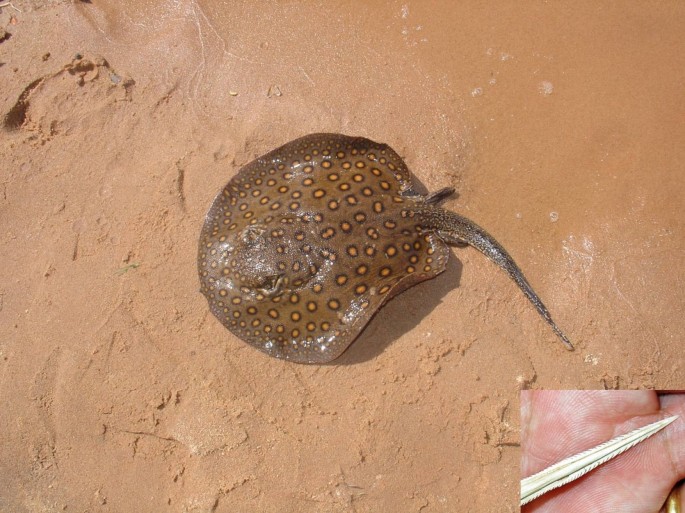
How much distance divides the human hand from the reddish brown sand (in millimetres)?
637

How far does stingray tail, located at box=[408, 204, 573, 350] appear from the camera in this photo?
17.0 feet

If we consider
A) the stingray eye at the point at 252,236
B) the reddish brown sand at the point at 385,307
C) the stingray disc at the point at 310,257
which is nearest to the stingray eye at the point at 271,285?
the stingray disc at the point at 310,257

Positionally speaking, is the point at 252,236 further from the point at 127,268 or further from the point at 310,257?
the point at 127,268

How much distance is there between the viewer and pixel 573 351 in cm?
543

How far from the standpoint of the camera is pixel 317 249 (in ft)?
15.7

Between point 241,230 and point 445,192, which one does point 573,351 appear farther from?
point 241,230

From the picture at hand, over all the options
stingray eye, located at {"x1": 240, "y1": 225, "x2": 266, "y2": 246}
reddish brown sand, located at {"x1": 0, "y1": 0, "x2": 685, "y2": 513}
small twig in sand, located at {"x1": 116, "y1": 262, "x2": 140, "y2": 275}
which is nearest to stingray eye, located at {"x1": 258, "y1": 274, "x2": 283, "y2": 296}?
stingray eye, located at {"x1": 240, "y1": 225, "x2": 266, "y2": 246}

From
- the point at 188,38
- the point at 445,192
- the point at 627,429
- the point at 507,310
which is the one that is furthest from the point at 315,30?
the point at 627,429

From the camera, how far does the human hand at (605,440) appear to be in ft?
13.3

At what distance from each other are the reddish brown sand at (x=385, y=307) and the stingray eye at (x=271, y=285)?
1028 mm

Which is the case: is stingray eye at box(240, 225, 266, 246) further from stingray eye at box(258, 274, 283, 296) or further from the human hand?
the human hand

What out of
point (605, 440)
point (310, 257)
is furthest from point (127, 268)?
point (605, 440)

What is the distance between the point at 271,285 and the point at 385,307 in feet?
4.70

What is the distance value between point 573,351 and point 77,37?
698cm
